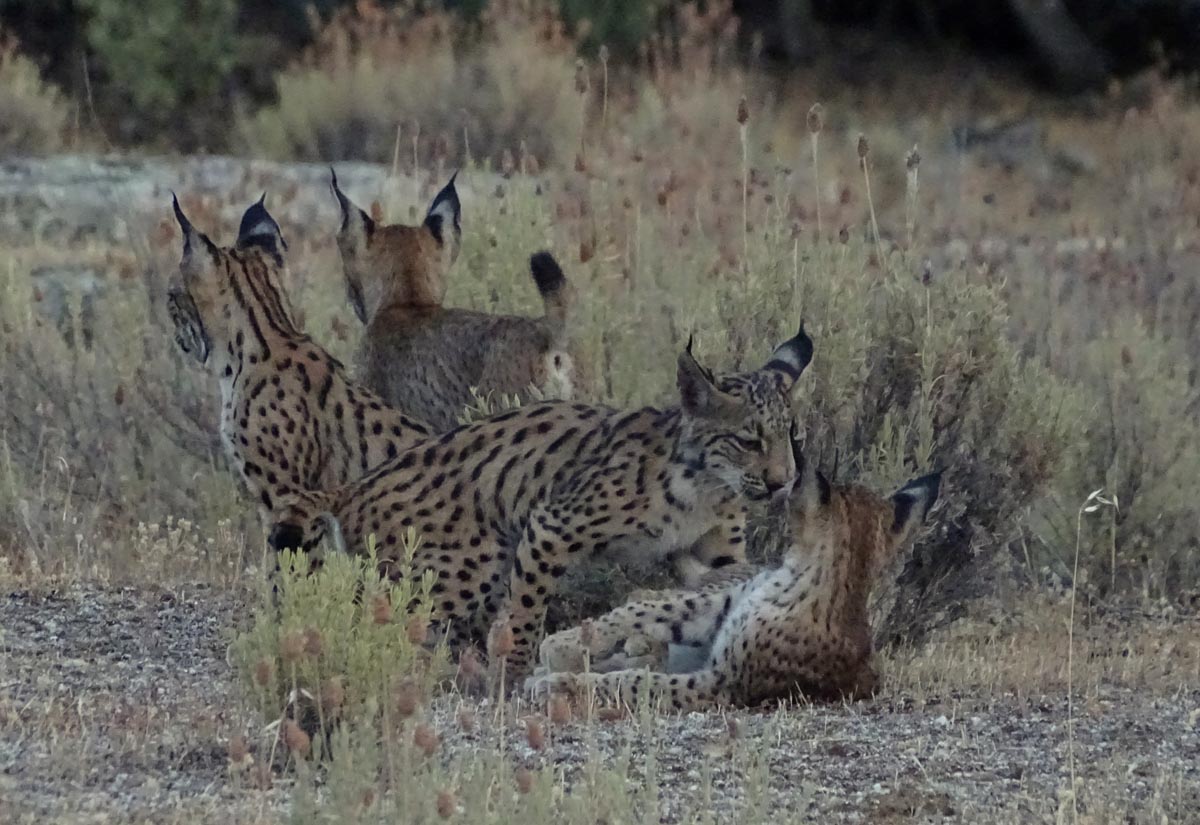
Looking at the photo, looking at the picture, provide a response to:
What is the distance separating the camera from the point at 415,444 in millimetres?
8703

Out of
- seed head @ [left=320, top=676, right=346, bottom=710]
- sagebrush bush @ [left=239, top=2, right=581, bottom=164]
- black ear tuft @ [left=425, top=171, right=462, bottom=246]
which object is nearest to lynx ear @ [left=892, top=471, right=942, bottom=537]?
seed head @ [left=320, top=676, right=346, bottom=710]

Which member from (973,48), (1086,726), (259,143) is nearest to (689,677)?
(1086,726)

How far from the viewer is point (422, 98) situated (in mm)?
20531

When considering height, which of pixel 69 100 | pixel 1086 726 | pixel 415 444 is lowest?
pixel 1086 726

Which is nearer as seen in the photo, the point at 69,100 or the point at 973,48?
the point at 69,100

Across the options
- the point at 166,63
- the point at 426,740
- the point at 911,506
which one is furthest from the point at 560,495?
the point at 166,63

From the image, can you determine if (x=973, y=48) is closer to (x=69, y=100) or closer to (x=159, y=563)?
(x=69, y=100)

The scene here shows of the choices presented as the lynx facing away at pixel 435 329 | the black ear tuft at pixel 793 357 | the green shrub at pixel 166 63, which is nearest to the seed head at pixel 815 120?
the black ear tuft at pixel 793 357

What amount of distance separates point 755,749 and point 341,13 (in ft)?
62.1

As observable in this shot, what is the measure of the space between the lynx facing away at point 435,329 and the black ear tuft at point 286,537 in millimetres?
1911

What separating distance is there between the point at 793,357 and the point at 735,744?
2170 mm

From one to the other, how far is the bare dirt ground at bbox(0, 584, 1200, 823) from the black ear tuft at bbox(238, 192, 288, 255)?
166cm

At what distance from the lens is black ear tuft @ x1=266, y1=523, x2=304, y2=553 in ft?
25.4

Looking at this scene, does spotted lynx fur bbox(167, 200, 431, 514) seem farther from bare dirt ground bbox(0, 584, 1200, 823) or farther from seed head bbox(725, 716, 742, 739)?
seed head bbox(725, 716, 742, 739)
